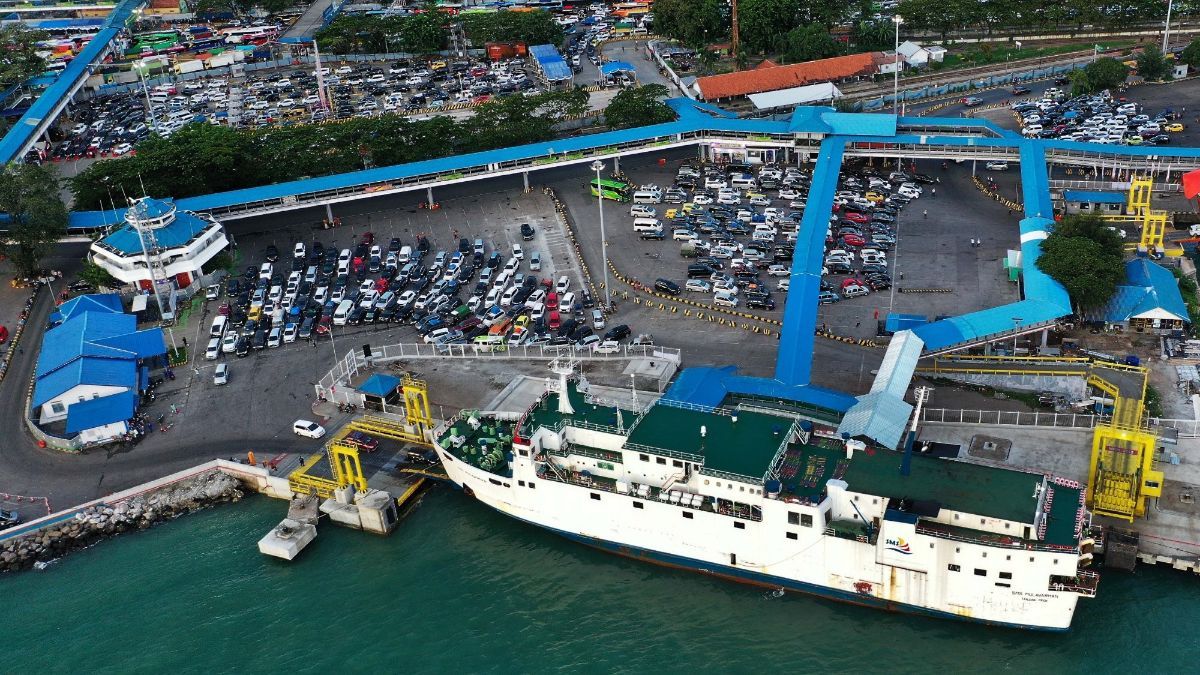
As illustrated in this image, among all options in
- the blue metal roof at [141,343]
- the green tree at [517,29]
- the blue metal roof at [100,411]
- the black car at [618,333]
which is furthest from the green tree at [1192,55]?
the blue metal roof at [100,411]

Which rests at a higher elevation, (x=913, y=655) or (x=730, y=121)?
(x=730, y=121)

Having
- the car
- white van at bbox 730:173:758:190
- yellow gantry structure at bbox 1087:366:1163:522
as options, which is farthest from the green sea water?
white van at bbox 730:173:758:190

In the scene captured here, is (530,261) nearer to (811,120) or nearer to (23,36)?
(811,120)

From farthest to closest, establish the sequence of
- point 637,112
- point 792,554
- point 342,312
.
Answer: point 637,112 → point 342,312 → point 792,554

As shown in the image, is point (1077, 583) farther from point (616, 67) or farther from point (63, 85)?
point (63, 85)

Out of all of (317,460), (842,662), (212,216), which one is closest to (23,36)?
(212,216)

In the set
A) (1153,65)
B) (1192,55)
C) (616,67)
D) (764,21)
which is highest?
(764,21)

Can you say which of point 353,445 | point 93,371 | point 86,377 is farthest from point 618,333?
point 86,377
